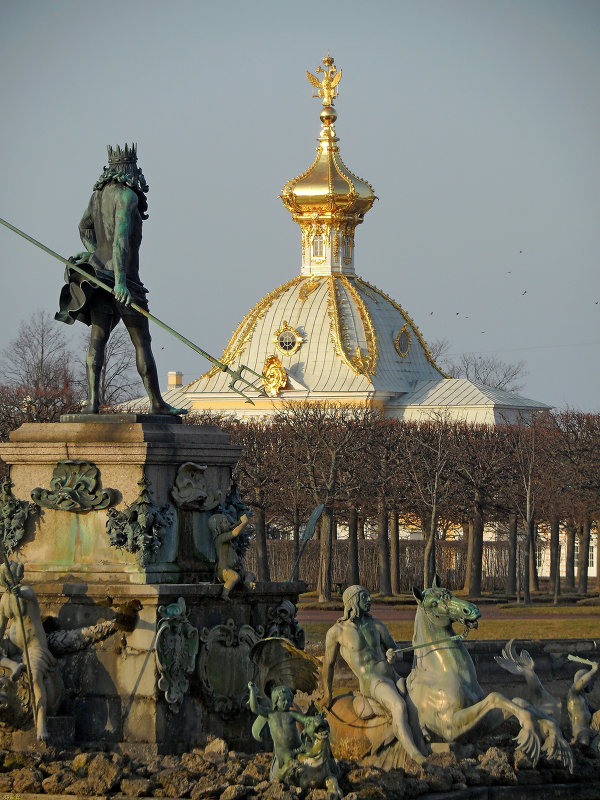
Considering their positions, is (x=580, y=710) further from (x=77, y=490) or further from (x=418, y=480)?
(x=418, y=480)

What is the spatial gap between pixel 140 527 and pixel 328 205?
265 ft

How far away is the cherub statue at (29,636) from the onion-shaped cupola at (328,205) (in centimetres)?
8079

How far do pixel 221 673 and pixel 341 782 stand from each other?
2551 mm

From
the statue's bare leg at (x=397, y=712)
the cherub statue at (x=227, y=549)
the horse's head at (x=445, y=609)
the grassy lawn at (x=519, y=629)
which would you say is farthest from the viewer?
the grassy lawn at (x=519, y=629)

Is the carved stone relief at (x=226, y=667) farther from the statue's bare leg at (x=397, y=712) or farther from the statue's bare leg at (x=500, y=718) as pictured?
the statue's bare leg at (x=500, y=718)

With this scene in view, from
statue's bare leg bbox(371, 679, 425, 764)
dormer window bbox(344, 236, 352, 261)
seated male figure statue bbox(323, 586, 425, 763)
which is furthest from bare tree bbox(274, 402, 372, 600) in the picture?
dormer window bbox(344, 236, 352, 261)

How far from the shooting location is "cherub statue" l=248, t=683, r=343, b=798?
40.3ft

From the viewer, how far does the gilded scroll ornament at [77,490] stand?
14883 millimetres

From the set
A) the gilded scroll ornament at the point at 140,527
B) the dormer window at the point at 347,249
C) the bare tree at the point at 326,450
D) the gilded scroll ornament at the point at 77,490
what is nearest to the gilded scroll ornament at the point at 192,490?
the gilded scroll ornament at the point at 140,527

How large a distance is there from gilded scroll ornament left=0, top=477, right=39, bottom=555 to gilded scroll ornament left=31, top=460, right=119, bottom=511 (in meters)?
0.18

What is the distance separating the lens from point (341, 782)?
41.0 ft

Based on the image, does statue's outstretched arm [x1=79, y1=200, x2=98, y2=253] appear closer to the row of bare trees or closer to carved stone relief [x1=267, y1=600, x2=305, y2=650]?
carved stone relief [x1=267, y1=600, x2=305, y2=650]

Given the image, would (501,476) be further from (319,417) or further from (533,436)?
(319,417)

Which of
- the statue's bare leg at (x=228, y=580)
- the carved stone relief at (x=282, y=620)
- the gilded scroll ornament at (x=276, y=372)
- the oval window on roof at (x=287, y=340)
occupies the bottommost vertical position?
the carved stone relief at (x=282, y=620)
